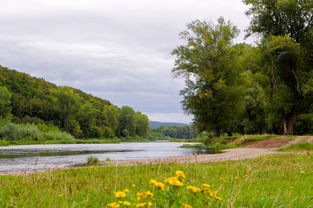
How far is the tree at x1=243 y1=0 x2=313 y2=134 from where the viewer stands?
29984mm

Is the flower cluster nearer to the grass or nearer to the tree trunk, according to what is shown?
the grass

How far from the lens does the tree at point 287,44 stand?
30.0 meters

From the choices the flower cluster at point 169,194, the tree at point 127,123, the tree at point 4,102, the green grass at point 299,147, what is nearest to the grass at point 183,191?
the flower cluster at point 169,194

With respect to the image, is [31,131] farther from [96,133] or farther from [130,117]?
[130,117]

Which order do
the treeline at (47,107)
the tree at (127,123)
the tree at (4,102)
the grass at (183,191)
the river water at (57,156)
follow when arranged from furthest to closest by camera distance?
the tree at (127,123), the treeline at (47,107), the tree at (4,102), the river water at (57,156), the grass at (183,191)

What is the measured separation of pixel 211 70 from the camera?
38.2 m

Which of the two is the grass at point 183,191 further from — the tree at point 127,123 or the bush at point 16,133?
the tree at point 127,123

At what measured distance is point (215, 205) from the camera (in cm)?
400

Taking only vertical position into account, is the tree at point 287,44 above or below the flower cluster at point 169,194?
above

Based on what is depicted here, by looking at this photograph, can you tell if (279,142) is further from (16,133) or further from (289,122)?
(16,133)

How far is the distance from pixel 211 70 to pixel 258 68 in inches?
256

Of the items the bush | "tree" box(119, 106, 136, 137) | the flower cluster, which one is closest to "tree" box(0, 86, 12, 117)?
the bush

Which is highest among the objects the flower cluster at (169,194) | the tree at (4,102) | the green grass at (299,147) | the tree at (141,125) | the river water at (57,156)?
the tree at (4,102)

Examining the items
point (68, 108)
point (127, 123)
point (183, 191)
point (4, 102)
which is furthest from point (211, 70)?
point (127, 123)
